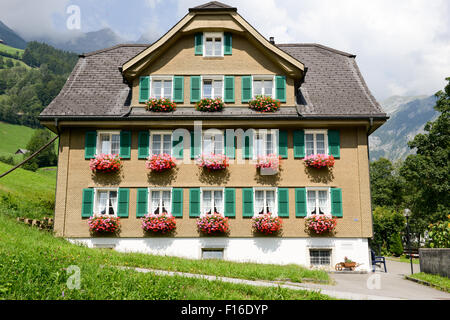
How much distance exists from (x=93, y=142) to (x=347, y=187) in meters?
11.4

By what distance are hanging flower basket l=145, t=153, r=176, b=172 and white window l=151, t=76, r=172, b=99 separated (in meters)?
3.05

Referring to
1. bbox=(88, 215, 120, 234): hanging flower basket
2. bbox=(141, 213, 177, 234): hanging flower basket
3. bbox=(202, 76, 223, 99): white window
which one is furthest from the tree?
bbox=(88, 215, 120, 234): hanging flower basket

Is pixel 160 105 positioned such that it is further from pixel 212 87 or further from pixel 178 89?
pixel 212 87

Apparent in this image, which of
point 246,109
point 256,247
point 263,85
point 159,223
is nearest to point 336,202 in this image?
point 256,247

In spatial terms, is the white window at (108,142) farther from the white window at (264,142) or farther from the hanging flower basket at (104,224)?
the white window at (264,142)

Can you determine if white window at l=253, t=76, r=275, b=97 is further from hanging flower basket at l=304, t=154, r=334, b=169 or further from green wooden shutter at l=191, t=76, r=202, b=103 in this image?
hanging flower basket at l=304, t=154, r=334, b=169

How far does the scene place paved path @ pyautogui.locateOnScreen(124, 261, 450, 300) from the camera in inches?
415

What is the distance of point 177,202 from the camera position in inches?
730

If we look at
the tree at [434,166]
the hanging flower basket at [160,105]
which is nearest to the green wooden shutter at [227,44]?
the hanging flower basket at [160,105]

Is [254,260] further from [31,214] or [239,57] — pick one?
[31,214]

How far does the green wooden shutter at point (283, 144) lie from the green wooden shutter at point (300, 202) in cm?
165

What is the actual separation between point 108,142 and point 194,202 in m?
4.85

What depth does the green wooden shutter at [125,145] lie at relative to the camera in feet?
62.4

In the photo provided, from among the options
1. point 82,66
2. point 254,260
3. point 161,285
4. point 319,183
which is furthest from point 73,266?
point 82,66
